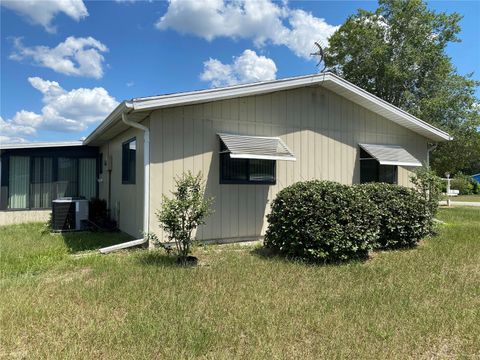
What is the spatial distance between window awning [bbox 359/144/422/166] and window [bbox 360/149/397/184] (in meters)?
0.21

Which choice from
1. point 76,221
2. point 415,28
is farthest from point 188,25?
point 415,28

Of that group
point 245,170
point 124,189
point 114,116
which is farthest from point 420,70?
point 114,116

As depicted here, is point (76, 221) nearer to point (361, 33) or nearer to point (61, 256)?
point (61, 256)

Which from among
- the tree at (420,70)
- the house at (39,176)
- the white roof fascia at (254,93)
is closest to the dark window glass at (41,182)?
the house at (39,176)

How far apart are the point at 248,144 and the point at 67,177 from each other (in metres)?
7.48

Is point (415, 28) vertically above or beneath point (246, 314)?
above

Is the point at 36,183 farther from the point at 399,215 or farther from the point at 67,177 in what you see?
the point at 399,215

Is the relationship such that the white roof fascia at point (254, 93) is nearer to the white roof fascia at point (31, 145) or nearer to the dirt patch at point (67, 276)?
the white roof fascia at point (31, 145)

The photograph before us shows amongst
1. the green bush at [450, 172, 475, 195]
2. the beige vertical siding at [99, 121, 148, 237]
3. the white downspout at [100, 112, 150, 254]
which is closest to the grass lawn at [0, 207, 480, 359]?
the white downspout at [100, 112, 150, 254]

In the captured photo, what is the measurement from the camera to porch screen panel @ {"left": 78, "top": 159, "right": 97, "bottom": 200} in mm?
12336

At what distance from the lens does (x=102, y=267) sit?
5449 mm

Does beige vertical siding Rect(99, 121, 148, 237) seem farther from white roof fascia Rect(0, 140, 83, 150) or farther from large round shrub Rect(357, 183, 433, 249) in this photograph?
large round shrub Rect(357, 183, 433, 249)

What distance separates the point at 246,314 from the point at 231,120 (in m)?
4.83

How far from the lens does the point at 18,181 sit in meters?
11.2
